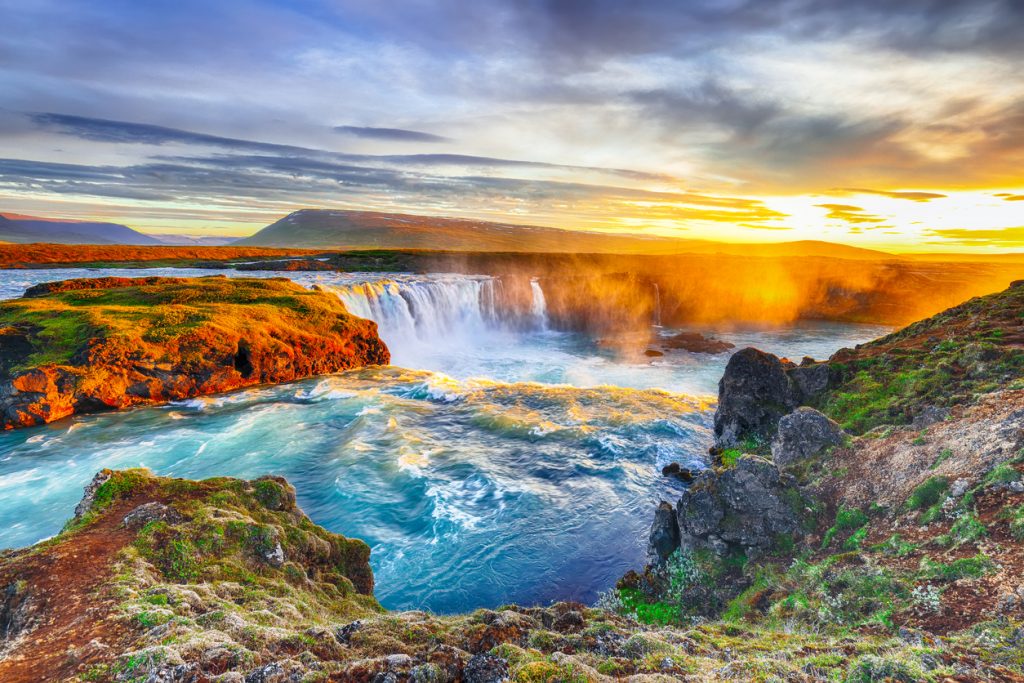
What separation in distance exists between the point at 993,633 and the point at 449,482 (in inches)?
659

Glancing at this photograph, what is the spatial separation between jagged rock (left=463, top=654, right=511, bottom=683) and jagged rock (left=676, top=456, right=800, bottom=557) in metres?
8.02

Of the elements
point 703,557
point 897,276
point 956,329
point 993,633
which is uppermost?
point 897,276

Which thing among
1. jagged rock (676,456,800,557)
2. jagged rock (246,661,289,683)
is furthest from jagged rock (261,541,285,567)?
jagged rock (676,456,800,557)

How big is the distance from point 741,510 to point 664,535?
234 cm

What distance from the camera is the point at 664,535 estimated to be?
1273 cm

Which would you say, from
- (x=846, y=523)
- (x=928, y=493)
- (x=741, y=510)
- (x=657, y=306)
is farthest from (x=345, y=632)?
(x=657, y=306)

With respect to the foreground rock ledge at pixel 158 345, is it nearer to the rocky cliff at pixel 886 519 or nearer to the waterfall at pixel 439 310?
the waterfall at pixel 439 310

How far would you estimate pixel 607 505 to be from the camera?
59.7 feet

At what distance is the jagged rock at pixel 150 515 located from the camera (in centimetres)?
860

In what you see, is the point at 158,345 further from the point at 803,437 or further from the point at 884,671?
the point at 884,671

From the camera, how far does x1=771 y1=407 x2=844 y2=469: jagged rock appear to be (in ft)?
44.0

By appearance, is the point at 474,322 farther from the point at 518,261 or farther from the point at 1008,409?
the point at 1008,409

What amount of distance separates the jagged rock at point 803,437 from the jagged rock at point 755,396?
4974mm

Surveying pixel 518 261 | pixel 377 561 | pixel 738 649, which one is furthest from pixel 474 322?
pixel 738 649
